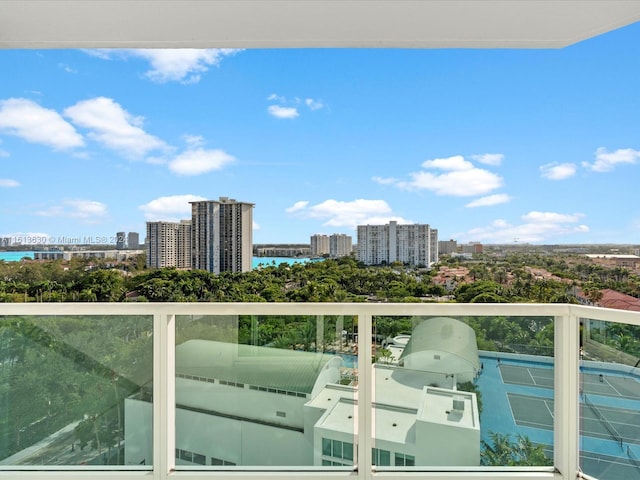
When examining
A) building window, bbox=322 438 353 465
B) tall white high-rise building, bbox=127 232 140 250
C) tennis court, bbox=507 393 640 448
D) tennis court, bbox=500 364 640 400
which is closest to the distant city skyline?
tall white high-rise building, bbox=127 232 140 250

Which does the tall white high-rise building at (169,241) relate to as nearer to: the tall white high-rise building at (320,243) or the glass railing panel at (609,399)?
the tall white high-rise building at (320,243)

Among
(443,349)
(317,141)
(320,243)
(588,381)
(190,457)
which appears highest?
(317,141)

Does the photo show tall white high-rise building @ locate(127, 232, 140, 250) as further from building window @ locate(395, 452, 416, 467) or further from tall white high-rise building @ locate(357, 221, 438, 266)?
building window @ locate(395, 452, 416, 467)

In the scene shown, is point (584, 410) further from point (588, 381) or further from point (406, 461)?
point (406, 461)

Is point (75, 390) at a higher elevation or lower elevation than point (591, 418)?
higher

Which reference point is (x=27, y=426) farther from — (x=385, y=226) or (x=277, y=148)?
(x=385, y=226)

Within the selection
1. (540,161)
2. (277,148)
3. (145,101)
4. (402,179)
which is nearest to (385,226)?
(402,179)

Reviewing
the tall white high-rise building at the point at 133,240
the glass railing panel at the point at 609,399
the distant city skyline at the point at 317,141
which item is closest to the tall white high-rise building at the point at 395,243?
the distant city skyline at the point at 317,141

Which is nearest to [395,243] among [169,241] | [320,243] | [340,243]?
[340,243]
